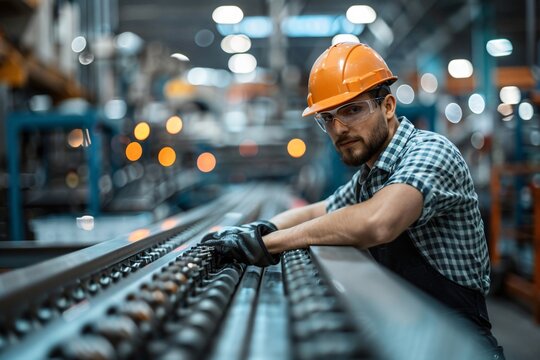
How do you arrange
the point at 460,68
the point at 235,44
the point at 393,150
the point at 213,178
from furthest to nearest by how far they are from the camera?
the point at 460,68 → the point at 235,44 → the point at 213,178 → the point at 393,150

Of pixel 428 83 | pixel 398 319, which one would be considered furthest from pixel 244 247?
pixel 428 83

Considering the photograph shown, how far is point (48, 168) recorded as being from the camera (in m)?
7.56

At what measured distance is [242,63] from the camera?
875 inches

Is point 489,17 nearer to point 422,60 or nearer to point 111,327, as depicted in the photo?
point 422,60

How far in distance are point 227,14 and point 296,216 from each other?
13.4 metres

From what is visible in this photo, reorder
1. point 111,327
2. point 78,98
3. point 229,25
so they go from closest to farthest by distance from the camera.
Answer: point 111,327 → point 78,98 → point 229,25

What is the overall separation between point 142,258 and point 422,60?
19388 millimetres

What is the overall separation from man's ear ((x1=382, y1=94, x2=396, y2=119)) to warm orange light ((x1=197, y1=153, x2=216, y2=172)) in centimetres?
735

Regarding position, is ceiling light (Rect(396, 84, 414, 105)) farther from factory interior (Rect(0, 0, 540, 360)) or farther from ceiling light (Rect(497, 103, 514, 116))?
ceiling light (Rect(497, 103, 514, 116))

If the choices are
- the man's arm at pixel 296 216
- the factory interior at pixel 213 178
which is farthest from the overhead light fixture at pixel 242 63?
the man's arm at pixel 296 216

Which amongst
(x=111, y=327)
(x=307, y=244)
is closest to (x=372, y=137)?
(x=307, y=244)

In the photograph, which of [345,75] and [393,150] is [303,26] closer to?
[345,75]

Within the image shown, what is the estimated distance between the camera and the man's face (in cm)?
243

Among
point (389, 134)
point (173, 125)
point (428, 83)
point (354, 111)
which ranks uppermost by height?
point (428, 83)
